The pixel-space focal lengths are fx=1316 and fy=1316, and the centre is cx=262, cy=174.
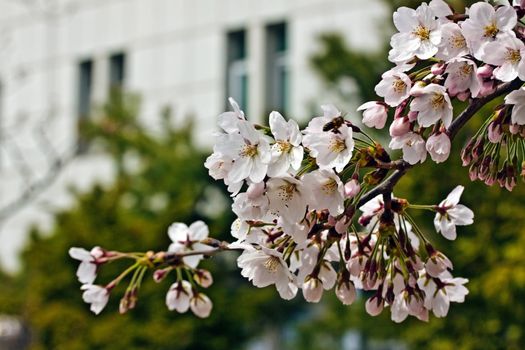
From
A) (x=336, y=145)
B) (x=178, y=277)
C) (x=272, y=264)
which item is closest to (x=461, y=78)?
(x=336, y=145)

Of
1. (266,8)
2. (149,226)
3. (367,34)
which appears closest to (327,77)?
(149,226)

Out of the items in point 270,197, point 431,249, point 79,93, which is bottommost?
point 79,93

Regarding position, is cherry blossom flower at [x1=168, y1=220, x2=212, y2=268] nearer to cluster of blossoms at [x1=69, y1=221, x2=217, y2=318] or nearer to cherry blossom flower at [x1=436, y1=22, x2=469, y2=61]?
cluster of blossoms at [x1=69, y1=221, x2=217, y2=318]

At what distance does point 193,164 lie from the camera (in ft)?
48.7

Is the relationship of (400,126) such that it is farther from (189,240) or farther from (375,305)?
(189,240)

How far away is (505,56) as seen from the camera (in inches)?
82.7

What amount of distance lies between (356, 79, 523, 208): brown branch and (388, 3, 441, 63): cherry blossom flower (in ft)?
0.38

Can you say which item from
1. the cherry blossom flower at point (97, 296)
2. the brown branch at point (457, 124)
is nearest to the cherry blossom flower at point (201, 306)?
the cherry blossom flower at point (97, 296)

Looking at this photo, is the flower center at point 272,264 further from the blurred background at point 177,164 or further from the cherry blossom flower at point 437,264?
the blurred background at point 177,164

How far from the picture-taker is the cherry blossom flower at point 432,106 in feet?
7.05

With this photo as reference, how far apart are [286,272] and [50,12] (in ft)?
67.7

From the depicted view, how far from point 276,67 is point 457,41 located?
1637 cm

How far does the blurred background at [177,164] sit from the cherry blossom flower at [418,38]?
7.01 m

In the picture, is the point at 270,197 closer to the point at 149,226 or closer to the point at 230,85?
the point at 149,226
